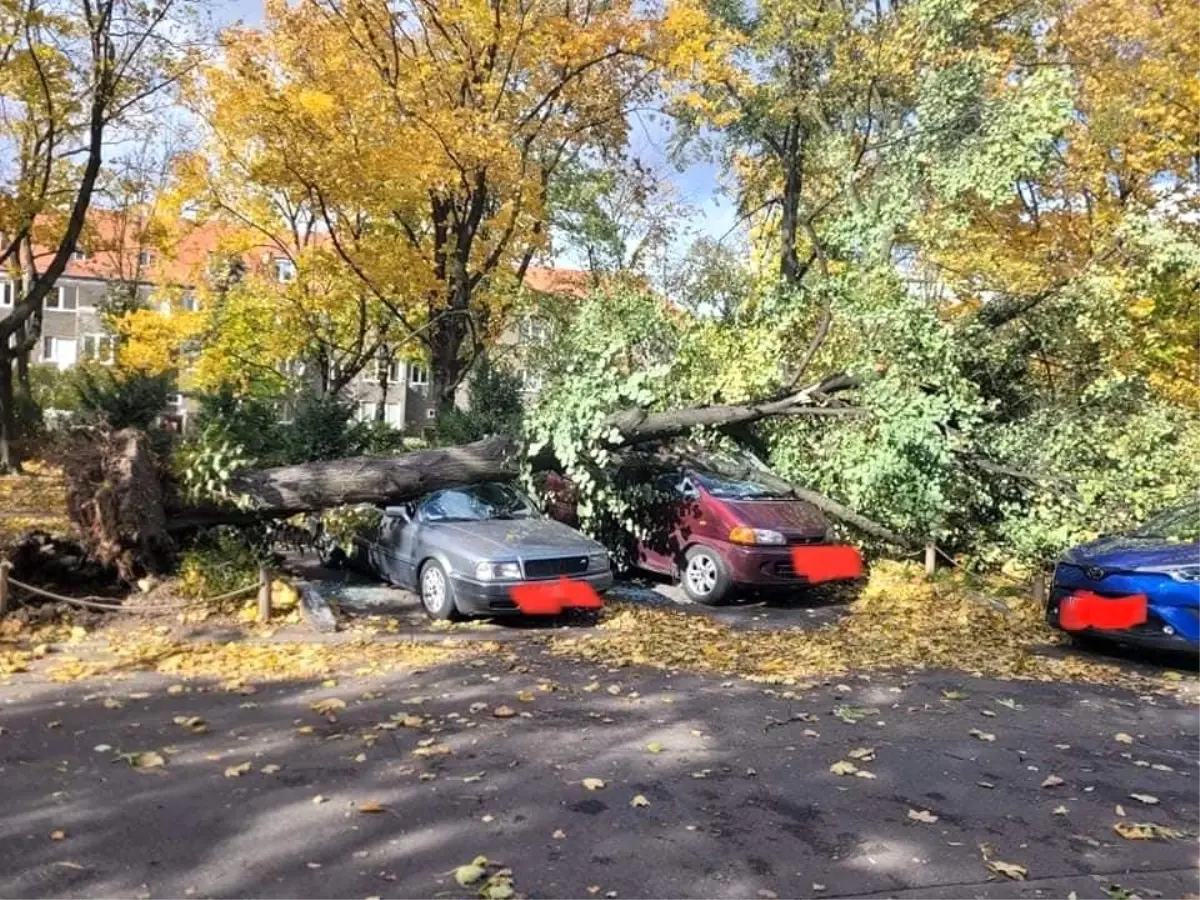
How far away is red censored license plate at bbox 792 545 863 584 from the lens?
11.3 m

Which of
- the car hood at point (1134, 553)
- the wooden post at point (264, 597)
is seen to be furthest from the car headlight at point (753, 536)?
the wooden post at point (264, 597)

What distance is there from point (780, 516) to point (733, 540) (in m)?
0.85

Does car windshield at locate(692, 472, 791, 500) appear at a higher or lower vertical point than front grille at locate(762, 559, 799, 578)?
higher

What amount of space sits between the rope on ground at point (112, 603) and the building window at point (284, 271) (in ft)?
46.4

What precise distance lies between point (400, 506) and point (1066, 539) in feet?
25.2

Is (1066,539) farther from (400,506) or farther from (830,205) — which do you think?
(830,205)

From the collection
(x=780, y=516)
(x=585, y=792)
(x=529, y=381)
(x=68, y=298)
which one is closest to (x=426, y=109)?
(x=529, y=381)

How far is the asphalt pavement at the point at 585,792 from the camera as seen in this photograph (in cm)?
394

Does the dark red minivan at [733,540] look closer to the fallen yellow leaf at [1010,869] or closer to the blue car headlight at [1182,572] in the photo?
the blue car headlight at [1182,572]

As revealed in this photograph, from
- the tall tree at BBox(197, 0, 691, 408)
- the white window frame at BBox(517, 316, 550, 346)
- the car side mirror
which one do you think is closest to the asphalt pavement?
the car side mirror

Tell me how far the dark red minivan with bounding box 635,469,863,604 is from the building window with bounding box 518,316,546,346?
12.2 m

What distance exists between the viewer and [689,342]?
1311 centimetres

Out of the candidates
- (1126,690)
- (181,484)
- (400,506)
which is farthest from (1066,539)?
(181,484)

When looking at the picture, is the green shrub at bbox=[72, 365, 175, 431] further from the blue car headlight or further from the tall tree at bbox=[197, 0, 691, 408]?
the blue car headlight
